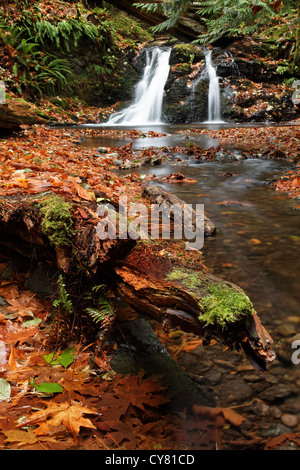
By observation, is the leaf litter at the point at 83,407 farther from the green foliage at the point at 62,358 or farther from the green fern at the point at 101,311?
the green fern at the point at 101,311

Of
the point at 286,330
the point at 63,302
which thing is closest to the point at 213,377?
the point at 286,330

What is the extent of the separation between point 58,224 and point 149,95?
17.3 metres

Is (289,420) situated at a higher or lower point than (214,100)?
lower

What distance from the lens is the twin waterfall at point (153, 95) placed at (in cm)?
1579

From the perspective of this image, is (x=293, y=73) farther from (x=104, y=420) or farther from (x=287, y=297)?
(x=104, y=420)

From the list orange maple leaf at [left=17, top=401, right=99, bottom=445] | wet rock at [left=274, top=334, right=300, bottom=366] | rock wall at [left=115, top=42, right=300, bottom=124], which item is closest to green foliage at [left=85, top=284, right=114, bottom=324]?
orange maple leaf at [left=17, top=401, right=99, bottom=445]

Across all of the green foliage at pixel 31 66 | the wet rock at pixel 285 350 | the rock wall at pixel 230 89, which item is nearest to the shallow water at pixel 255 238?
the wet rock at pixel 285 350

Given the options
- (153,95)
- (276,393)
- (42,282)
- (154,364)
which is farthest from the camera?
(153,95)

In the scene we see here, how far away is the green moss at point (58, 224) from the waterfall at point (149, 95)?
14.4 m

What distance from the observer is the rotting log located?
3.86 feet

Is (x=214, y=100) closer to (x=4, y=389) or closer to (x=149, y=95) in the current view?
(x=149, y=95)

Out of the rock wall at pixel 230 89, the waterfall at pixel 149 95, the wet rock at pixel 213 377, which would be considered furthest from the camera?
the waterfall at pixel 149 95

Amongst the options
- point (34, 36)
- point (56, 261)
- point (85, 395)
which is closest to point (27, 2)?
point (34, 36)

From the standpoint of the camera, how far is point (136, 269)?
1557 mm
